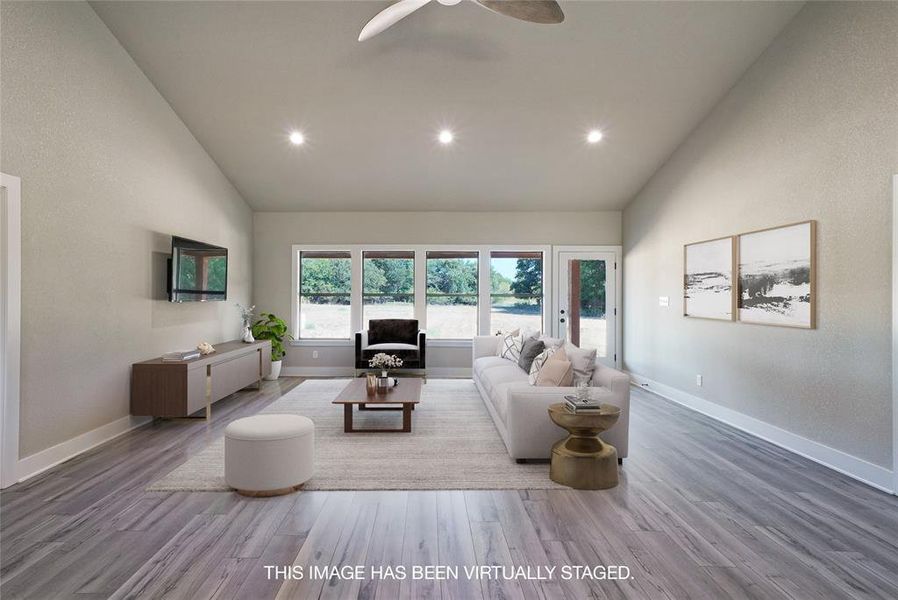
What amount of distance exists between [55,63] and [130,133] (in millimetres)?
876

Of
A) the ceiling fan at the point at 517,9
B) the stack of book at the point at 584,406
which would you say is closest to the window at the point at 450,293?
the stack of book at the point at 584,406

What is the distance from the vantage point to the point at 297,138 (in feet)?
17.7

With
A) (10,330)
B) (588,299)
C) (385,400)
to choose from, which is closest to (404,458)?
(385,400)

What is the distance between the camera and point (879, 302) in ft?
9.95

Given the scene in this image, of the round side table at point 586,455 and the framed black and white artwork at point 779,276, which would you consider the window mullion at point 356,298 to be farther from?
the framed black and white artwork at point 779,276

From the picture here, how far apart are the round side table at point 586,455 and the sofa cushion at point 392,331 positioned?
3941 mm

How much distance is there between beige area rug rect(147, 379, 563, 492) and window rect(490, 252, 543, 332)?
2.48 m

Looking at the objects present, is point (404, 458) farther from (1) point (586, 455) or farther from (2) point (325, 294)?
(2) point (325, 294)

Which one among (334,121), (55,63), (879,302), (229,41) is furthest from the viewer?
(334,121)

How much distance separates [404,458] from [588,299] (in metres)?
4.59

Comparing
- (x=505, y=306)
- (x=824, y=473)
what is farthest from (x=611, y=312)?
(x=824, y=473)

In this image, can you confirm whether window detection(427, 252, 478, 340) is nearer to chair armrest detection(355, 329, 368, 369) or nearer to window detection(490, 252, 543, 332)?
window detection(490, 252, 543, 332)

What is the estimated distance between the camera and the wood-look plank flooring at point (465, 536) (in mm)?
1926

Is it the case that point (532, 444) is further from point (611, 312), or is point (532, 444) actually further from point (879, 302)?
point (611, 312)
